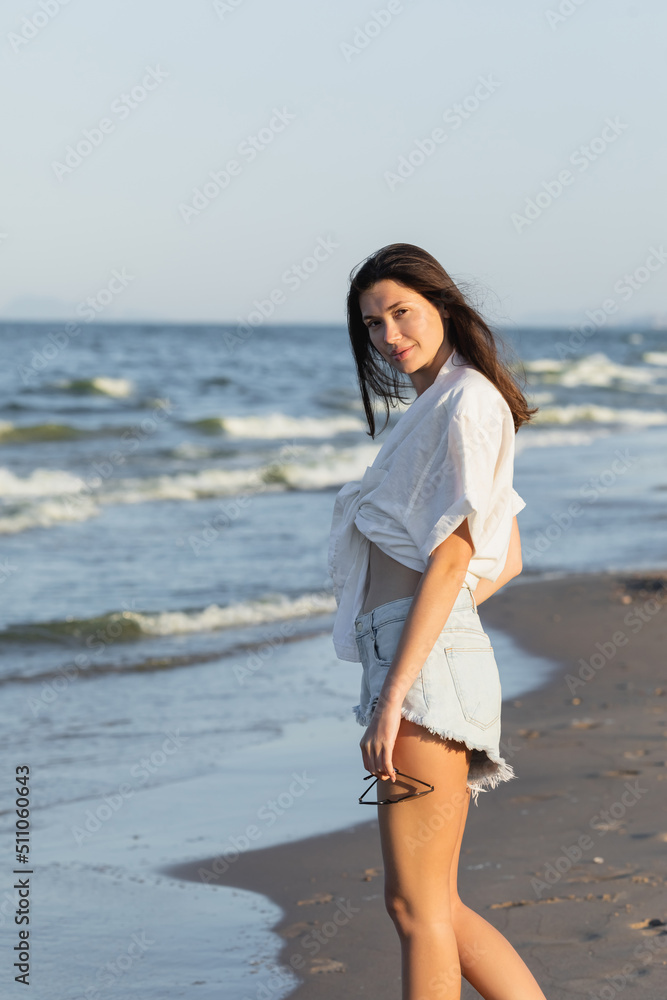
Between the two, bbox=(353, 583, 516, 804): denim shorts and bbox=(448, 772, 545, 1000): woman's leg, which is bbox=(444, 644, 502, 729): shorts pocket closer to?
bbox=(353, 583, 516, 804): denim shorts

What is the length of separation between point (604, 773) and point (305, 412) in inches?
868

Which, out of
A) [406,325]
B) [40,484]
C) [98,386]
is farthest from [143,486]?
[98,386]

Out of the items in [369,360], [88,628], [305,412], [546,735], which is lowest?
[305,412]

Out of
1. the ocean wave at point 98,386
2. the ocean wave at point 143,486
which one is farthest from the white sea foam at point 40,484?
the ocean wave at point 98,386

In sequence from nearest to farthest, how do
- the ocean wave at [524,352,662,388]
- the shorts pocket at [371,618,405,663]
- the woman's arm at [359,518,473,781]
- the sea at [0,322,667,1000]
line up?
the woman's arm at [359,518,473,781], the shorts pocket at [371,618,405,663], the sea at [0,322,667,1000], the ocean wave at [524,352,662,388]

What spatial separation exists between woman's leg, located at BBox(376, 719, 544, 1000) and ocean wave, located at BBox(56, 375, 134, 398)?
26.5m

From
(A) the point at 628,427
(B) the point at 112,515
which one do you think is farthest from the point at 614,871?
(A) the point at 628,427

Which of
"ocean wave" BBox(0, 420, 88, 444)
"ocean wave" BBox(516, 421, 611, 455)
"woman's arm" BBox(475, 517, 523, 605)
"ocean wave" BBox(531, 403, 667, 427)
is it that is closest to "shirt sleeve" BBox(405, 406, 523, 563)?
"woman's arm" BBox(475, 517, 523, 605)

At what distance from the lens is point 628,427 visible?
24.6 m

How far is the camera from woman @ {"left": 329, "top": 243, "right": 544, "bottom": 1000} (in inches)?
80.6

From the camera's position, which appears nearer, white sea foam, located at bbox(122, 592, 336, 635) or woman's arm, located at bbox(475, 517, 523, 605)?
woman's arm, located at bbox(475, 517, 523, 605)

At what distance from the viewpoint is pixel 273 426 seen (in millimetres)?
23016

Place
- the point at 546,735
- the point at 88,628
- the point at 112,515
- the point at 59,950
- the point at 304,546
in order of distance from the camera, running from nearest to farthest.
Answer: the point at 59,950
the point at 546,735
the point at 88,628
the point at 304,546
the point at 112,515

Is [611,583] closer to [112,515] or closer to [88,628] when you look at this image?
[88,628]
